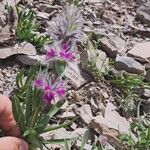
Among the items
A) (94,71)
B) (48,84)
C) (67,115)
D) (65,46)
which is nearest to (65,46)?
(65,46)

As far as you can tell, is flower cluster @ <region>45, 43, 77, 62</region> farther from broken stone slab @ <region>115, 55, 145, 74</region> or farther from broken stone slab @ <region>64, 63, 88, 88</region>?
broken stone slab @ <region>115, 55, 145, 74</region>

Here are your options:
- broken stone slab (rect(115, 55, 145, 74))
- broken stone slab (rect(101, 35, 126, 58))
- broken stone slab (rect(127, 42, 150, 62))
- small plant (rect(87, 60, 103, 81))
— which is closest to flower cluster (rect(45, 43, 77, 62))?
small plant (rect(87, 60, 103, 81))

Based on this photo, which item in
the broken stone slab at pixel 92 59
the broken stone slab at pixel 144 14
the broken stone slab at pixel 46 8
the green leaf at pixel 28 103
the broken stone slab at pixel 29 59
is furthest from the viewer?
the broken stone slab at pixel 144 14

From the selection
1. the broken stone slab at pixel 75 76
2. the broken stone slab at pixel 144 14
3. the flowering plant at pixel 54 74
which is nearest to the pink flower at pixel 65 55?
the flowering plant at pixel 54 74


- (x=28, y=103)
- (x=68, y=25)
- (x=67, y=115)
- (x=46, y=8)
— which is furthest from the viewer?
(x=46, y=8)

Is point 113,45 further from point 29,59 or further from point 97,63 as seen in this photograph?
point 29,59

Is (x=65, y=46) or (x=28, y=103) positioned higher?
(x=65, y=46)

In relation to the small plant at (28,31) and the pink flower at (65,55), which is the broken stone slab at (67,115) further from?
the pink flower at (65,55)
